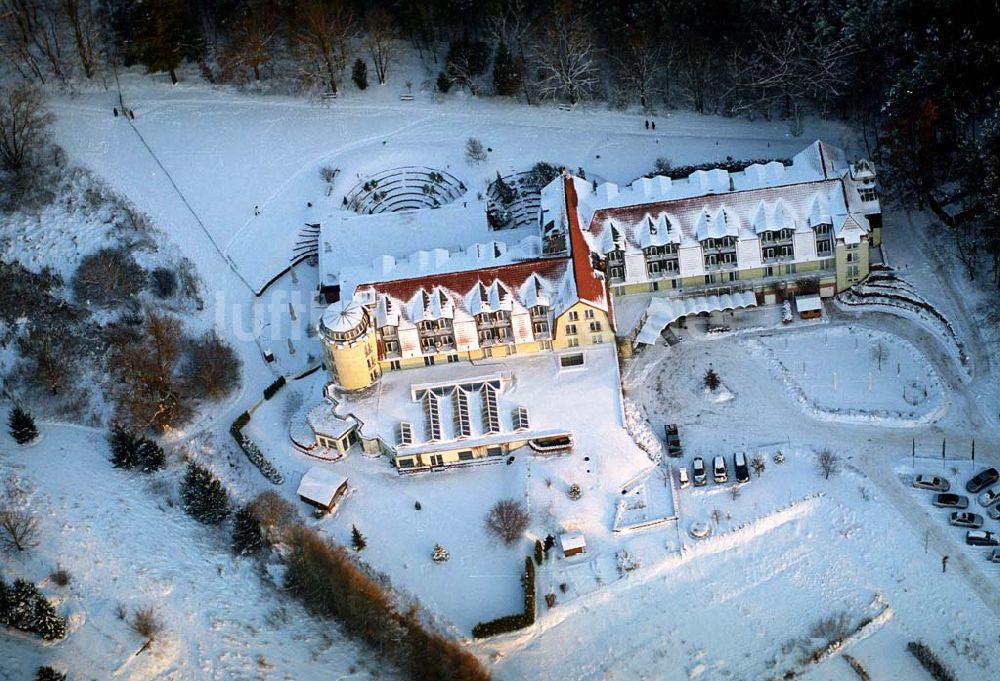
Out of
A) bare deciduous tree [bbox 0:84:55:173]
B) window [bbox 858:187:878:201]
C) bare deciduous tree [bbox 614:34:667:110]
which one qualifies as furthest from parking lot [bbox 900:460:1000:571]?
bare deciduous tree [bbox 0:84:55:173]

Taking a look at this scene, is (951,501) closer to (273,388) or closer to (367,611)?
(367,611)

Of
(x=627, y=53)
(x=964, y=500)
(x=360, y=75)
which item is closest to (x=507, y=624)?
(x=964, y=500)

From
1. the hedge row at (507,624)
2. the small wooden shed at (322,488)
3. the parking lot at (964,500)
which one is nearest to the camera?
the hedge row at (507,624)

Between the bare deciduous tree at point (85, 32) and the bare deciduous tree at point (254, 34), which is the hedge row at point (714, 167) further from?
the bare deciduous tree at point (85, 32)

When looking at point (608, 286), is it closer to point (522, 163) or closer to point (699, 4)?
point (522, 163)

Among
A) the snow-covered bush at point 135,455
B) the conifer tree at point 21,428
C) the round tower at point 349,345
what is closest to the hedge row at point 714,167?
the round tower at point 349,345

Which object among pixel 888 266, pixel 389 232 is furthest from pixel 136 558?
pixel 888 266

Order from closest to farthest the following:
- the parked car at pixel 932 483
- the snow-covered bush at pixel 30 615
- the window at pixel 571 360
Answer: the snow-covered bush at pixel 30 615, the parked car at pixel 932 483, the window at pixel 571 360
